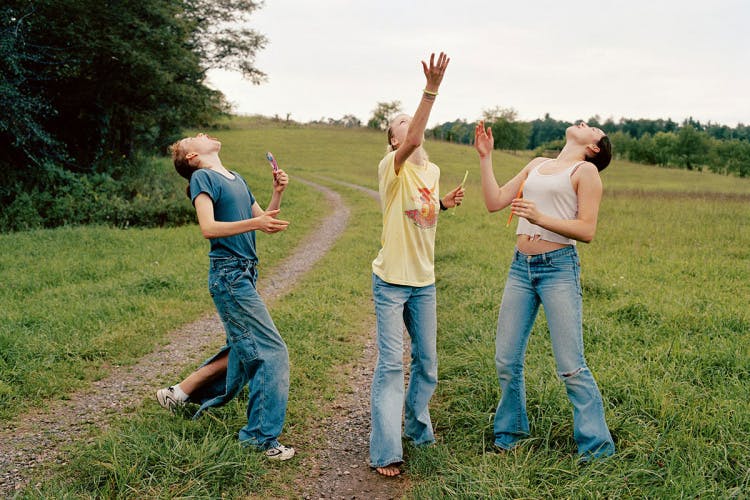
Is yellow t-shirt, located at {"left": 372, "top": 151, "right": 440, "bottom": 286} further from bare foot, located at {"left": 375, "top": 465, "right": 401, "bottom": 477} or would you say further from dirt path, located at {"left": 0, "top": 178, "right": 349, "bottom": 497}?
dirt path, located at {"left": 0, "top": 178, "right": 349, "bottom": 497}

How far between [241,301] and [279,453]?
120 cm

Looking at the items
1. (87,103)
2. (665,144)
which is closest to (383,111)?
(665,144)

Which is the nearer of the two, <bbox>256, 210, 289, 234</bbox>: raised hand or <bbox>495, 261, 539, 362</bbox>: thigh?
<bbox>256, 210, 289, 234</bbox>: raised hand

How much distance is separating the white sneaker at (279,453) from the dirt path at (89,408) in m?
1.57

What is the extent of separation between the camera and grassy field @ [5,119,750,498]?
3.32 meters

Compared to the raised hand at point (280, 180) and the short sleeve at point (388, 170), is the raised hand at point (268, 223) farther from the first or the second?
the short sleeve at point (388, 170)

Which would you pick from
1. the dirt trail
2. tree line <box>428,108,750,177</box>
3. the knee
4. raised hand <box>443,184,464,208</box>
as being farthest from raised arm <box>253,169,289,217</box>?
tree line <box>428,108,750,177</box>

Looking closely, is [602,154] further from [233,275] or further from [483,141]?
[233,275]

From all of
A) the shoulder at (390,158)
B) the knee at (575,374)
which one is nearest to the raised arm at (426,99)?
the shoulder at (390,158)

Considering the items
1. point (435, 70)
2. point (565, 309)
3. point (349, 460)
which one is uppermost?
point (435, 70)

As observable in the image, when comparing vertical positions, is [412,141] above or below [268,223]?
above

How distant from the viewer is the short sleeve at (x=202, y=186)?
350cm

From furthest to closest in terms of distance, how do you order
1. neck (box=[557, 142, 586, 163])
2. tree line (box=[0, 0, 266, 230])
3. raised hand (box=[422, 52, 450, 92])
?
tree line (box=[0, 0, 266, 230]), neck (box=[557, 142, 586, 163]), raised hand (box=[422, 52, 450, 92])

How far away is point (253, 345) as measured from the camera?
3.73m
